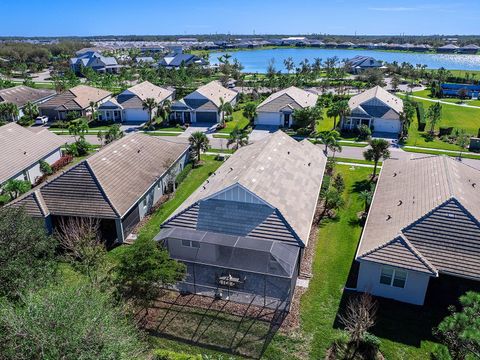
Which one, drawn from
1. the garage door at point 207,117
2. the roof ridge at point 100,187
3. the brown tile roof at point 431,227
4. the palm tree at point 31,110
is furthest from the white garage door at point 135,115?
the brown tile roof at point 431,227

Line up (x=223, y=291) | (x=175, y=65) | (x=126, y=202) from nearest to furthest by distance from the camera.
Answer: (x=223, y=291) < (x=126, y=202) < (x=175, y=65)

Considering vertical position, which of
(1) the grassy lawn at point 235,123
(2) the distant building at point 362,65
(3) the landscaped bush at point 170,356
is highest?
(2) the distant building at point 362,65

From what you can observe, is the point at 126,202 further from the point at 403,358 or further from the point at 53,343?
the point at 403,358

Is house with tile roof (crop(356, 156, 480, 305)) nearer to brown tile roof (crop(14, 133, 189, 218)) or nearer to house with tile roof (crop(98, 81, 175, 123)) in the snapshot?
brown tile roof (crop(14, 133, 189, 218))

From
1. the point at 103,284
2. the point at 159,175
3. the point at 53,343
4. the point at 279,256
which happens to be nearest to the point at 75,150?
the point at 159,175

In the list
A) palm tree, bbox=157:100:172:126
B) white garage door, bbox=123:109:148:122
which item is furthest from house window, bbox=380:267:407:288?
white garage door, bbox=123:109:148:122

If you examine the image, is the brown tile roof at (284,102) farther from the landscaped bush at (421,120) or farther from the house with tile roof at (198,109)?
the landscaped bush at (421,120)

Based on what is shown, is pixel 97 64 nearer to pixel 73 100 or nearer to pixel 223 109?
pixel 73 100
